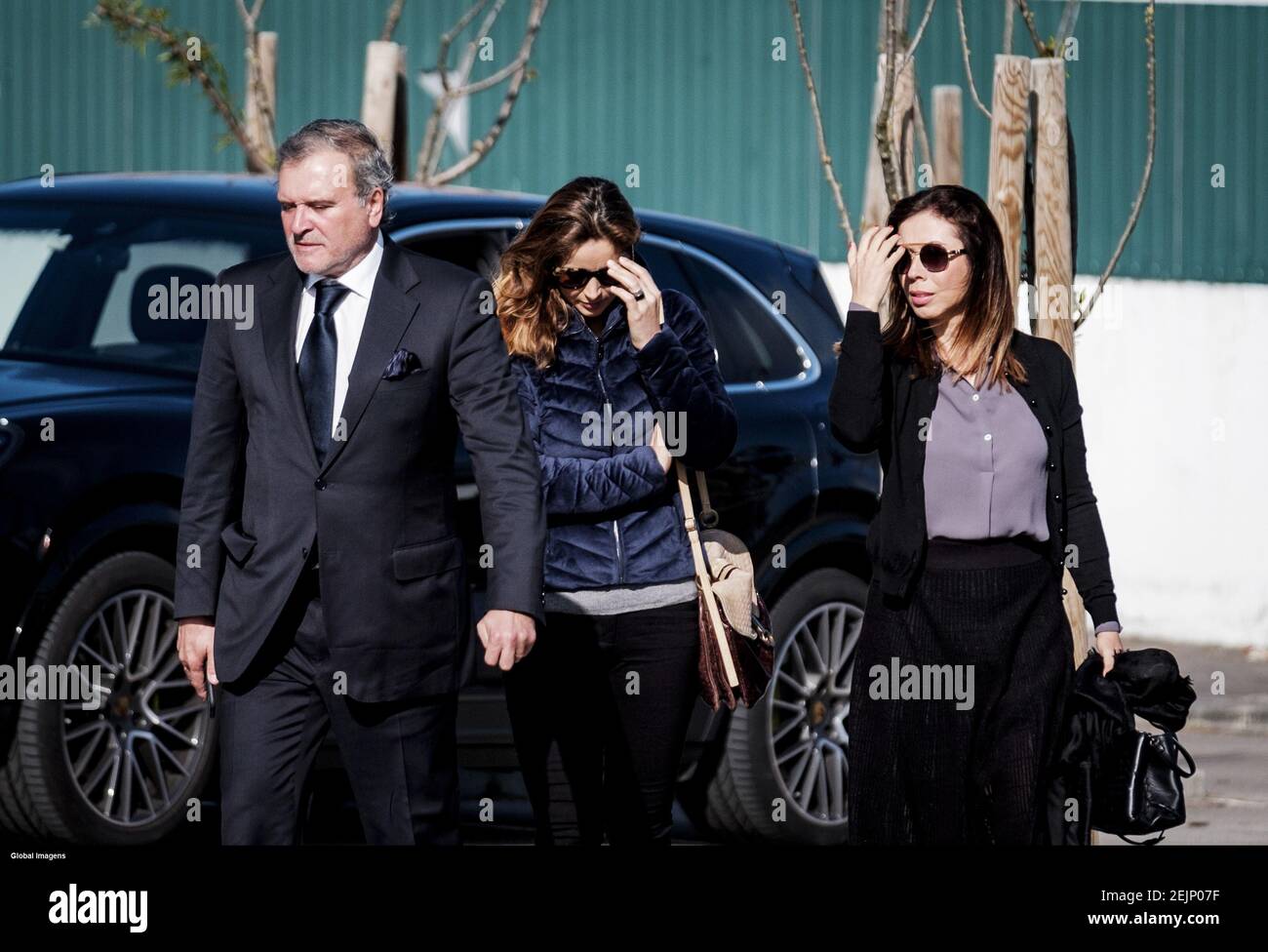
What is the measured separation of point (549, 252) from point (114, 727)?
2220 millimetres

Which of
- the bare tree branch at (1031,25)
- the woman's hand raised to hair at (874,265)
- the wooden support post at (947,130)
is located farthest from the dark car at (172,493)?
the wooden support post at (947,130)

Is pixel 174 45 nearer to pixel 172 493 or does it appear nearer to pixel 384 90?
pixel 384 90

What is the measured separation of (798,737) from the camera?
8242 millimetres

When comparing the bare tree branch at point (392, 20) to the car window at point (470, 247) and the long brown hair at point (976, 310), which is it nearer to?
the car window at point (470, 247)

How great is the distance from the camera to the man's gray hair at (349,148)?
524 cm

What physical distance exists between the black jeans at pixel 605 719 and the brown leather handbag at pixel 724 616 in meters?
0.05

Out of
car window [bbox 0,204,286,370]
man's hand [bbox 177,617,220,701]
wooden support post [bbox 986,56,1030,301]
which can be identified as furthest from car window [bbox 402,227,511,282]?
man's hand [bbox 177,617,220,701]

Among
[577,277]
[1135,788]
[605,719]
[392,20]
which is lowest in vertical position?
[1135,788]

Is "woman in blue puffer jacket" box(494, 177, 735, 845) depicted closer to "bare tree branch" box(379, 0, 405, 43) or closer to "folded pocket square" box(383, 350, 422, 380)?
"folded pocket square" box(383, 350, 422, 380)

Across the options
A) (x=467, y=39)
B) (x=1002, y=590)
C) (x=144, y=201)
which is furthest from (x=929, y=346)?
(x=467, y=39)

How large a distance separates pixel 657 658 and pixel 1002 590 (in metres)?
0.89

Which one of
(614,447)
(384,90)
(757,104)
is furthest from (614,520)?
(757,104)

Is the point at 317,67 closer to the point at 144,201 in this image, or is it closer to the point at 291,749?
the point at 144,201
